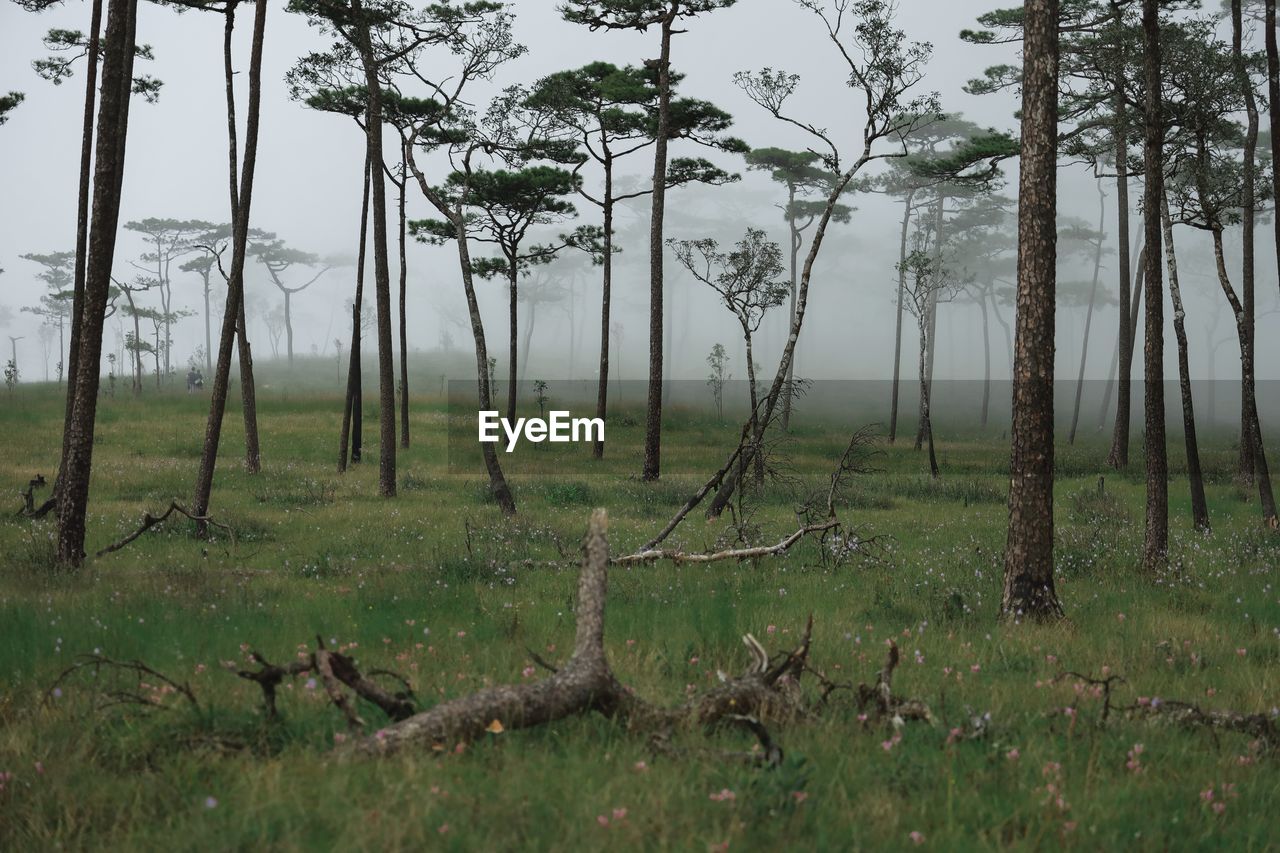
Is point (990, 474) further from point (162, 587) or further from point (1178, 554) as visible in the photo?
point (162, 587)

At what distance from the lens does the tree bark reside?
1119 centimetres

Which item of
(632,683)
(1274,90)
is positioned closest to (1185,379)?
(1274,90)

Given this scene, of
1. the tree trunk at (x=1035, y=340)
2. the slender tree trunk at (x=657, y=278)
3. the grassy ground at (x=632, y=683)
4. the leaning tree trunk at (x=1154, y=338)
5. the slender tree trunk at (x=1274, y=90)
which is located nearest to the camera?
the grassy ground at (x=632, y=683)

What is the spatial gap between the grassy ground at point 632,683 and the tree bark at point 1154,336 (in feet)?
2.33

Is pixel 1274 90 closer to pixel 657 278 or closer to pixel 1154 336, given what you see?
pixel 1154 336

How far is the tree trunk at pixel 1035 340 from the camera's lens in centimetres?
811

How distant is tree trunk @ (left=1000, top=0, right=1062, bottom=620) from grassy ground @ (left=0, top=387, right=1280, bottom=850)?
0.58m

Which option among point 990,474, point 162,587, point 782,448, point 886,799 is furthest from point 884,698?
point 782,448

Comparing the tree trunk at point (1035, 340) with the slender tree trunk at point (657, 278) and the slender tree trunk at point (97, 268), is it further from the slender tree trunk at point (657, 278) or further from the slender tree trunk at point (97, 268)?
the slender tree trunk at point (657, 278)

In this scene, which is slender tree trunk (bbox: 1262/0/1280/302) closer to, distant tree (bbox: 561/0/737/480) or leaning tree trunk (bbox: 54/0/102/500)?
distant tree (bbox: 561/0/737/480)

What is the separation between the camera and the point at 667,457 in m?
30.8

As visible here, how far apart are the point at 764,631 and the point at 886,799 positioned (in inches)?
133

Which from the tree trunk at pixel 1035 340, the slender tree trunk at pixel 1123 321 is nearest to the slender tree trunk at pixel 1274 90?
the slender tree trunk at pixel 1123 321

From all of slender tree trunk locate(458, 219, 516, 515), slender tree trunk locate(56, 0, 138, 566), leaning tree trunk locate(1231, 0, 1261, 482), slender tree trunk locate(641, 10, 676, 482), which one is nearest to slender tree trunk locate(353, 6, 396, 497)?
slender tree trunk locate(458, 219, 516, 515)
